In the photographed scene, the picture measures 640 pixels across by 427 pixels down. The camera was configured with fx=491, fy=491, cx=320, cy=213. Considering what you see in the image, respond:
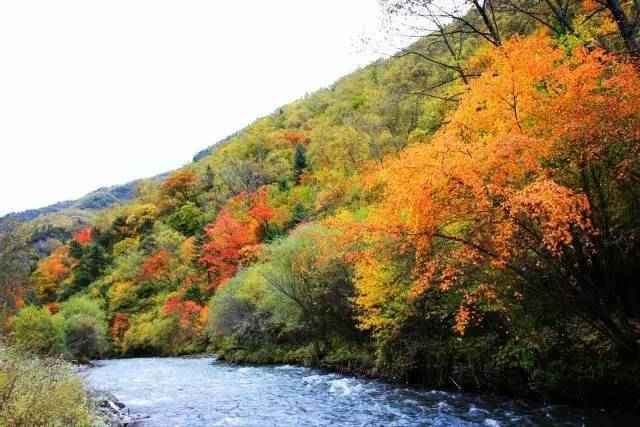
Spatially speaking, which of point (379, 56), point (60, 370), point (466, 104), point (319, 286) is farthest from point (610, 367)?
point (319, 286)

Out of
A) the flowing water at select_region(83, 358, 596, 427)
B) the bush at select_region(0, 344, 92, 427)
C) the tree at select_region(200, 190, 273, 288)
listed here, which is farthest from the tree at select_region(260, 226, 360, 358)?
the tree at select_region(200, 190, 273, 288)

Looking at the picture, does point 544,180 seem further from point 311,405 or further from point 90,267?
point 90,267

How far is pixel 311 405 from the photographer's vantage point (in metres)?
20.2

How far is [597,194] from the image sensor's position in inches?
550

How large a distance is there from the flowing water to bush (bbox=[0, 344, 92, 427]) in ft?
16.9

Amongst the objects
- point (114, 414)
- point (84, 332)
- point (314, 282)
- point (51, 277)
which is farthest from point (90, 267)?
point (114, 414)


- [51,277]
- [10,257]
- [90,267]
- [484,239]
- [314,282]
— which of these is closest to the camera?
[484,239]

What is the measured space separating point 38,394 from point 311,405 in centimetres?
1134

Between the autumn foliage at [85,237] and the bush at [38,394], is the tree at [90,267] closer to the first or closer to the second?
the autumn foliage at [85,237]

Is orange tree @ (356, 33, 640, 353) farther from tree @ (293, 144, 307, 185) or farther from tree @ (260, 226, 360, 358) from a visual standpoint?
tree @ (293, 144, 307, 185)

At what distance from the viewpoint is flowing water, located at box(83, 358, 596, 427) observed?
16.1 m

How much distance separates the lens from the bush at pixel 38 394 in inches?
418

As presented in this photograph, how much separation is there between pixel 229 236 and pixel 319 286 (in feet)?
107

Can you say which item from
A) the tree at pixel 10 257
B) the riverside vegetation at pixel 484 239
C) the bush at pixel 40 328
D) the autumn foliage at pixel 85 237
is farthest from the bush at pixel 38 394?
the autumn foliage at pixel 85 237
